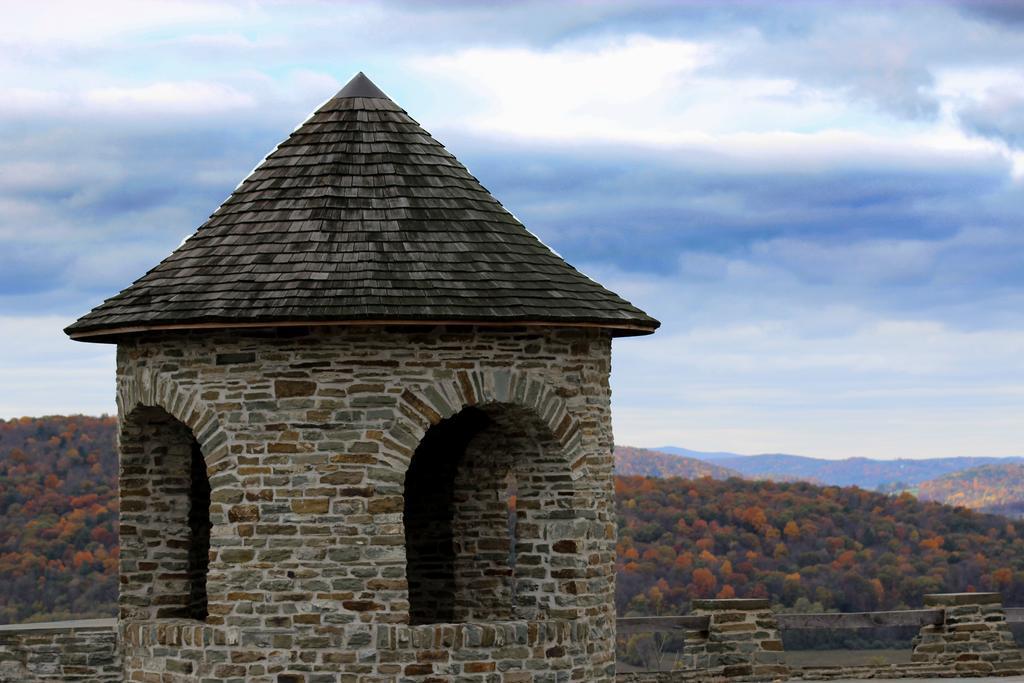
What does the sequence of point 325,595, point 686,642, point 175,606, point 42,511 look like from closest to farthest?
point 325,595 < point 175,606 < point 686,642 < point 42,511

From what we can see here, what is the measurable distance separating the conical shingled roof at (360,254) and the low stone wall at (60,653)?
2.73 metres

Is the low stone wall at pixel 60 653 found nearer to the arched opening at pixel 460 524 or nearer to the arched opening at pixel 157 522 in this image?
the arched opening at pixel 157 522

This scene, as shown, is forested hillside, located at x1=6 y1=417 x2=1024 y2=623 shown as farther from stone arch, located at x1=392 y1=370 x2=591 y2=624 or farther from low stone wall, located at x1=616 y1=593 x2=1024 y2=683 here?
stone arch, located at x1=392 y1=370 x2=591 y2=624

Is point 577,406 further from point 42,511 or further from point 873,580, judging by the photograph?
point 42,511

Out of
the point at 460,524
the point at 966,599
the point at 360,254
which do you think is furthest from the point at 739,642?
the point at 360,254

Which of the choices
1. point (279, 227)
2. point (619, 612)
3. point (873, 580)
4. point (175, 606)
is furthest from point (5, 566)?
point (279, 227)

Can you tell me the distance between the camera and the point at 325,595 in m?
14.3

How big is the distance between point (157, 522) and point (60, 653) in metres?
1.59

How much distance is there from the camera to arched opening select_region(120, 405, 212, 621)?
1625cm

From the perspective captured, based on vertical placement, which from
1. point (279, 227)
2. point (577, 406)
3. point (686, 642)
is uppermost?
point (279, 227)

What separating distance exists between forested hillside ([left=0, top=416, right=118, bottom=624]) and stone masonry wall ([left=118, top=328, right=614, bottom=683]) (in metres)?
15.6

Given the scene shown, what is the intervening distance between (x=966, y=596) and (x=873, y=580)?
41.8ft

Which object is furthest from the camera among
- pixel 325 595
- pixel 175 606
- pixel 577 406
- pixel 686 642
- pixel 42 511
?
pixel 42 511

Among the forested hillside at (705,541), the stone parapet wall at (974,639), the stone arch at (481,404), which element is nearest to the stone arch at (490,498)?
the stone arch at (481,404)
